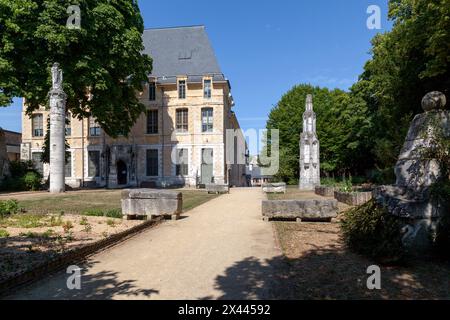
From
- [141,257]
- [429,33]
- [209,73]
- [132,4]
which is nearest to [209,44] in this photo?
[209,73]

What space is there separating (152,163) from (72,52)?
48.5 ft

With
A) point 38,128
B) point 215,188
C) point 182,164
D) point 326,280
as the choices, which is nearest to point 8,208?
point 326,280

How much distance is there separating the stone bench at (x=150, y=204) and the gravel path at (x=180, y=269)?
76.1 inches

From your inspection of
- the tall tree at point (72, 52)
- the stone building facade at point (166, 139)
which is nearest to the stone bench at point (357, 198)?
the tall tree at point (72, 52)

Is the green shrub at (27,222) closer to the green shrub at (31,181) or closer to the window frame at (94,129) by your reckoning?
the green shrub at (31,181)

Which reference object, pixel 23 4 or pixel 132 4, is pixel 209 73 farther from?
pixel 23 4

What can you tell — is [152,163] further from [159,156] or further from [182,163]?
[182,163]

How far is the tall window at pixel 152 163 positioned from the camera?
113ft

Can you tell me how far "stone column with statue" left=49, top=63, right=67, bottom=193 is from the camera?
21578 millimetres

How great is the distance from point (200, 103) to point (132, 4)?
1165 cm

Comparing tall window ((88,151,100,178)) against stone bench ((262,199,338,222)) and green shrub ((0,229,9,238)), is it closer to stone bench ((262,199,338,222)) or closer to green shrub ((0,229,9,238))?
green shrub ((0,229,9,238))

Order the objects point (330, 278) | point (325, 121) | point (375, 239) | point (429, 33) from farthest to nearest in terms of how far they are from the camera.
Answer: point (325, 121), point (429, 33), point (375, 239), point (330, 278)

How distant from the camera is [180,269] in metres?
5.18

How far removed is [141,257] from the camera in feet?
19.6
